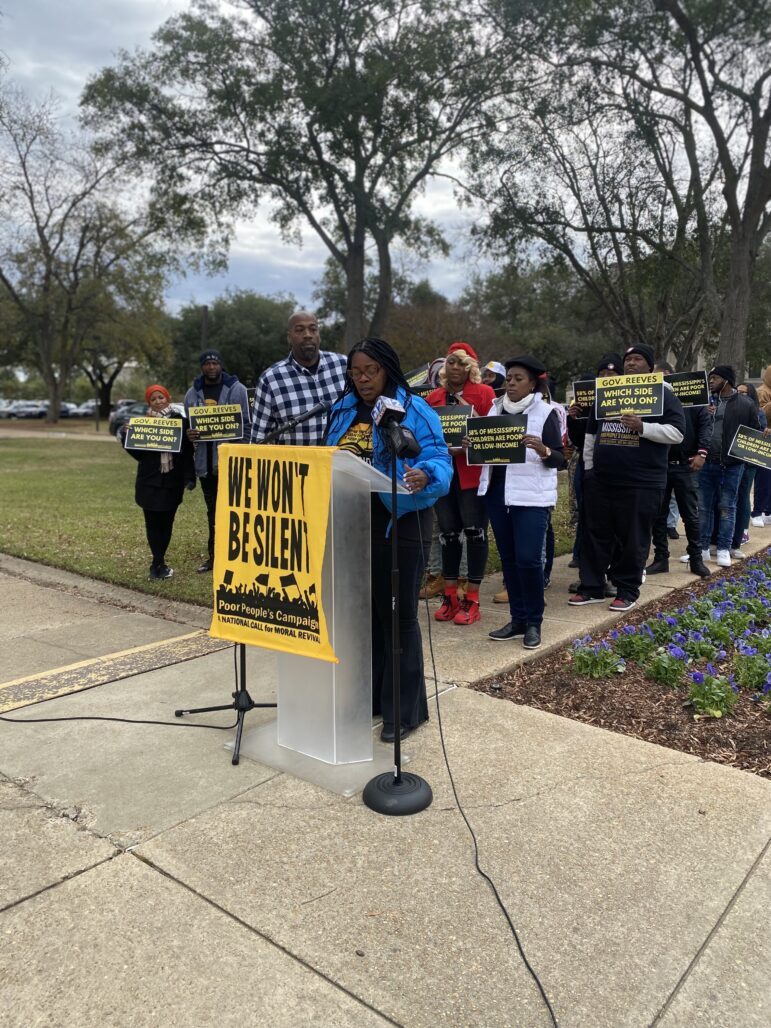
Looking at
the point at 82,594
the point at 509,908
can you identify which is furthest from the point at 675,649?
the point at 82,594

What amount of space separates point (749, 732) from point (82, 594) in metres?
5.59

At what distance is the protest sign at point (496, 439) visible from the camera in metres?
5.23

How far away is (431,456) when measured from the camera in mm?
3502

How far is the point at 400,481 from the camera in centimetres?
340

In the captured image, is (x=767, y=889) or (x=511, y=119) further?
(x=511, y=119)

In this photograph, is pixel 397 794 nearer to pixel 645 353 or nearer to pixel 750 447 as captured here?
pixel 645 353

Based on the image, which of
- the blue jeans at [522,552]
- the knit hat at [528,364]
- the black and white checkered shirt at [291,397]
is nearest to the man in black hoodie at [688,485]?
the knit hat at [528,364]

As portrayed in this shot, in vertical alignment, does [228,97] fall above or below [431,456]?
above

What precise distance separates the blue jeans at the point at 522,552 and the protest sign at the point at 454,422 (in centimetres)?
48

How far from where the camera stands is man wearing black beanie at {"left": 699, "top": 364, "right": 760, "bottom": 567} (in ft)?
26.6

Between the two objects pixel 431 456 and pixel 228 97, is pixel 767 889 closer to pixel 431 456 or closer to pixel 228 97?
pixel 431 456

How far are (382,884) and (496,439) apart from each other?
132 inches

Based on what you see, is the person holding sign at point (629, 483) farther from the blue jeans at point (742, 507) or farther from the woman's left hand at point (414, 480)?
the blue jeans at point (742, 507)

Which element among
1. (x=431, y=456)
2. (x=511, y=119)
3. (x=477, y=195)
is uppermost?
(x=511, y=119)
